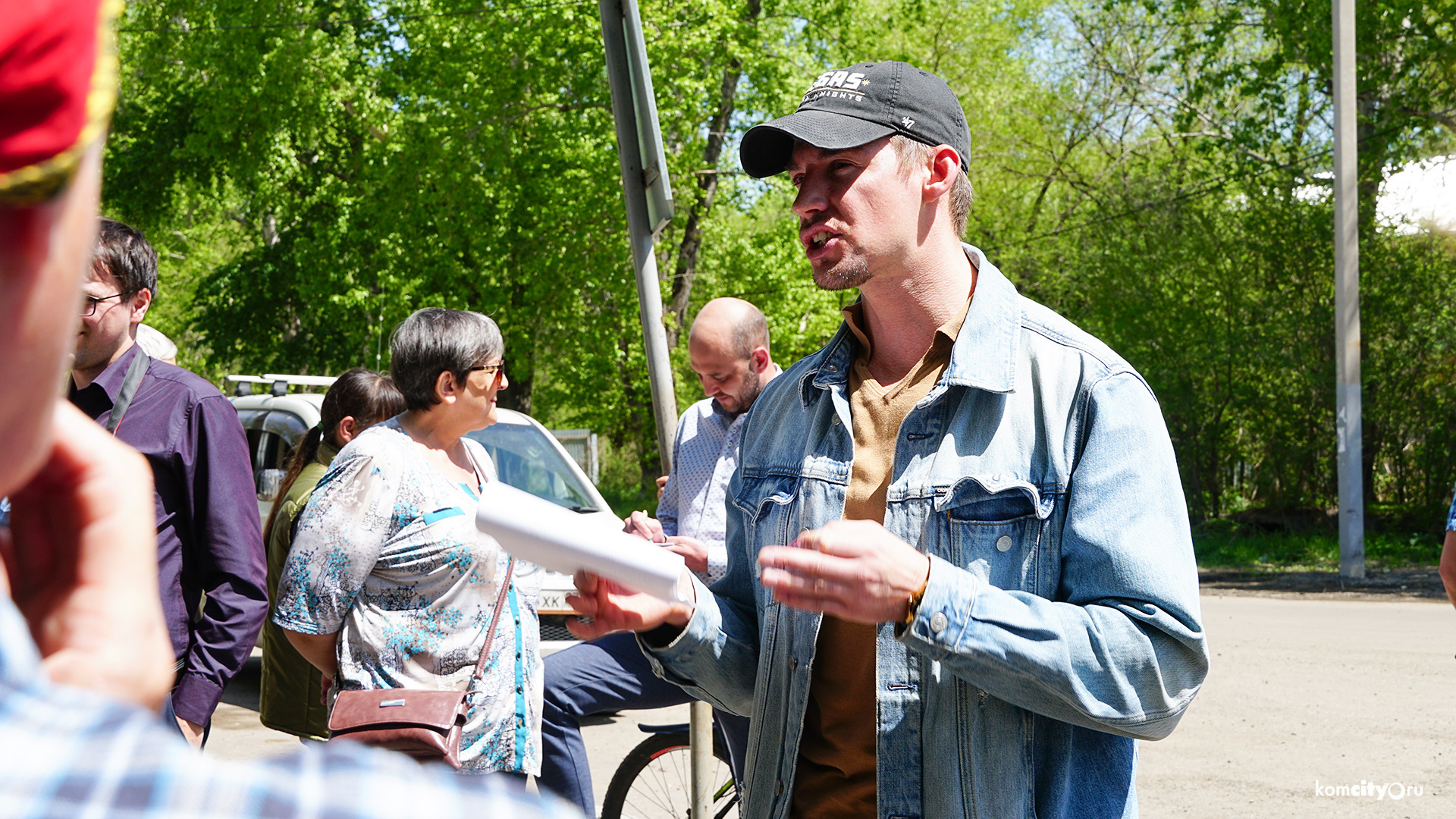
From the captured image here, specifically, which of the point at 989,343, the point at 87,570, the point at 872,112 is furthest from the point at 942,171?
the point at 87,570

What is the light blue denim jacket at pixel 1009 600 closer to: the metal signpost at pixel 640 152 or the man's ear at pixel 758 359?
the metal signpost at pixel 640 152

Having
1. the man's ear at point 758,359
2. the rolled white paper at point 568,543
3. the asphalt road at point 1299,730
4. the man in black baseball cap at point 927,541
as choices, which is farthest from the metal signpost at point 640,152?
the asphalt road at point 1299,730

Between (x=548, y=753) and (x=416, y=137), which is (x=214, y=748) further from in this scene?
(x=416, y=137)

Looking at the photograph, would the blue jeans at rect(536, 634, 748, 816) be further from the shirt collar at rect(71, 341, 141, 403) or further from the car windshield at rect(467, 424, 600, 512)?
the car windshield at rect(467, 424, 600, 512)

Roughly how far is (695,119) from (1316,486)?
442 inches

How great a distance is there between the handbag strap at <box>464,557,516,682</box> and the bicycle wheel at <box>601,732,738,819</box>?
1.51 meters

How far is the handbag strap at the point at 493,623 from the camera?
3504 mm

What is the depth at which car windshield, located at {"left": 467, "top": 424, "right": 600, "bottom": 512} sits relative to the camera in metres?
8.27

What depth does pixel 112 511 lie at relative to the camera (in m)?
0.75

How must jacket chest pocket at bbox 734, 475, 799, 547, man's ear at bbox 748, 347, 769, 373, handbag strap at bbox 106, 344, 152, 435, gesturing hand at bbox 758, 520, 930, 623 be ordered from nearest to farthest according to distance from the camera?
1. gesturing hand at bbox 758, 520, 930, 623
2. jacket chest pocket at bbox 734, 475, 799, 547
3. handbag strap at bbox 106, 344, 152, 435
4. man's ear at bbox 748, 347, 769, 373

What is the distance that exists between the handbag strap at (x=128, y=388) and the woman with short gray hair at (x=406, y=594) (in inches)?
22.4

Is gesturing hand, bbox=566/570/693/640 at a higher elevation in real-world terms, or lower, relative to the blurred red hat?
lower

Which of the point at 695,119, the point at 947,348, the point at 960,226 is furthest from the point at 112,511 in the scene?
the point at 695,119

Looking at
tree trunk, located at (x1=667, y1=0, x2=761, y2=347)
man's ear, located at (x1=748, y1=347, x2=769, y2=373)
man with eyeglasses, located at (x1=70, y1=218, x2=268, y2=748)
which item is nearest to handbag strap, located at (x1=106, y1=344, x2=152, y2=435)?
man with eyeglasses, located at (x1=70, y1=218, x2=268, y2=748)
